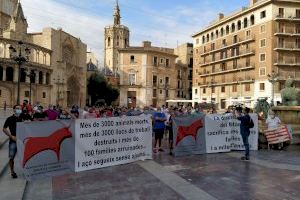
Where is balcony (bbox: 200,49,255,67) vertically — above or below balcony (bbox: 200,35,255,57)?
below

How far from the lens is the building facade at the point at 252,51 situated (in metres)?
58.1

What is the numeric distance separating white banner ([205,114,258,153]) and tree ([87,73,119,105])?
72.4 meters

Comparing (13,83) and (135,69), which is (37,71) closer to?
(13,83)

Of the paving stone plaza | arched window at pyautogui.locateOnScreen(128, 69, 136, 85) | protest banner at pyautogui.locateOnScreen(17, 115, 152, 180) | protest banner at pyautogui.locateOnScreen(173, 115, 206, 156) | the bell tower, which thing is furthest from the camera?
the bell tower

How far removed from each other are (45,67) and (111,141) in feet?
215

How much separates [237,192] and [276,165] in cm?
369

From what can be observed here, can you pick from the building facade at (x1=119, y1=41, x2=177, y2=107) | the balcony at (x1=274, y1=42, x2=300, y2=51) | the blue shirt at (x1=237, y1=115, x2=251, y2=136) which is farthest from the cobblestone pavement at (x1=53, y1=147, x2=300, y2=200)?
the building facade at (x1=119, y1=41, x2=177, y2=107)

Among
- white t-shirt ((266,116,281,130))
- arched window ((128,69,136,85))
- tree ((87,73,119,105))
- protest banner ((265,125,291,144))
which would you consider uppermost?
arched window ((128,69,136,85))

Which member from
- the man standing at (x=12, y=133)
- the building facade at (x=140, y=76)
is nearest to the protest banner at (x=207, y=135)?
the man standing at (x=12, y=133)

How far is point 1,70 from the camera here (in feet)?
213

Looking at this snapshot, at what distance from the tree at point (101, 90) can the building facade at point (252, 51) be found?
907 inches

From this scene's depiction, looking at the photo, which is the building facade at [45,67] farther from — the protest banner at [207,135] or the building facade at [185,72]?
the protest banner at [207,135]

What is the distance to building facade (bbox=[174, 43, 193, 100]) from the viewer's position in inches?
3602

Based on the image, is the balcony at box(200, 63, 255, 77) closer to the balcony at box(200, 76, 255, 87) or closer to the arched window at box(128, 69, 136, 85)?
the balcony at box(200, 76, 255, 87)
